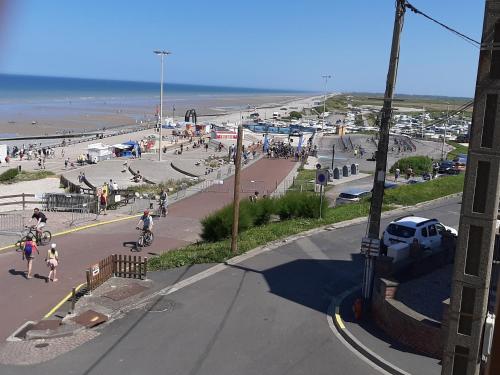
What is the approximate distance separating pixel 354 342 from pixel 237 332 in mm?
2429

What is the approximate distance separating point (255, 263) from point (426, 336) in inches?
275

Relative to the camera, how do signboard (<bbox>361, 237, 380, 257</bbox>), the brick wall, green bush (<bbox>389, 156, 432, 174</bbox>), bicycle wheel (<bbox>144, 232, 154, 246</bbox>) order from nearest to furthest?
the brick wall → signboard (<bbox>361, 237, 380, 257</bbox>) → bicycle wheel (<bbox>144, 232, 154, 246</bbox>) → green bush (<bbox>389, 156, 432, 174</bbox>)

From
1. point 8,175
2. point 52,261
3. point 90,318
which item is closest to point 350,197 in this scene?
point 52,261

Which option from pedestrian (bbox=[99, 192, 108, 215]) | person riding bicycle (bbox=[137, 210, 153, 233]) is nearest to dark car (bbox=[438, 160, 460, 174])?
pedestrian (bbox=[99, 192, 108, 215])

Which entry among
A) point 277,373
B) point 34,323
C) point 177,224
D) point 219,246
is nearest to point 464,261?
point 277,373

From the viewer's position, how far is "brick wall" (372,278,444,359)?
10.4 m

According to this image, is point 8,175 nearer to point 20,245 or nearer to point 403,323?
point 20,245

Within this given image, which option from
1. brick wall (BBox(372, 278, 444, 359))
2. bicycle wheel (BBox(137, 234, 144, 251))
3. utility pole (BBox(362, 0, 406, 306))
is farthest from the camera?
bicycle wheel (BBox(137, 234, 144, 251))

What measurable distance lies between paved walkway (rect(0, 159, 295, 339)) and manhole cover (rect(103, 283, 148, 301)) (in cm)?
142

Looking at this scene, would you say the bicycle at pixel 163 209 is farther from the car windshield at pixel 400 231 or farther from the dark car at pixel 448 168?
the dark car at pixel 448 168

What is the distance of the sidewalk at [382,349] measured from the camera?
999 centimetres

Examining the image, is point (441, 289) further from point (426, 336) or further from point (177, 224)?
point (177, 224)

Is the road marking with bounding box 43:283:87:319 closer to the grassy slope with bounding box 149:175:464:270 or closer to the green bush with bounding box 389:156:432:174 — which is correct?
the grassy slope with bounding box 149:175:464:270

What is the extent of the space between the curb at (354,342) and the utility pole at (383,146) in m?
0.85
